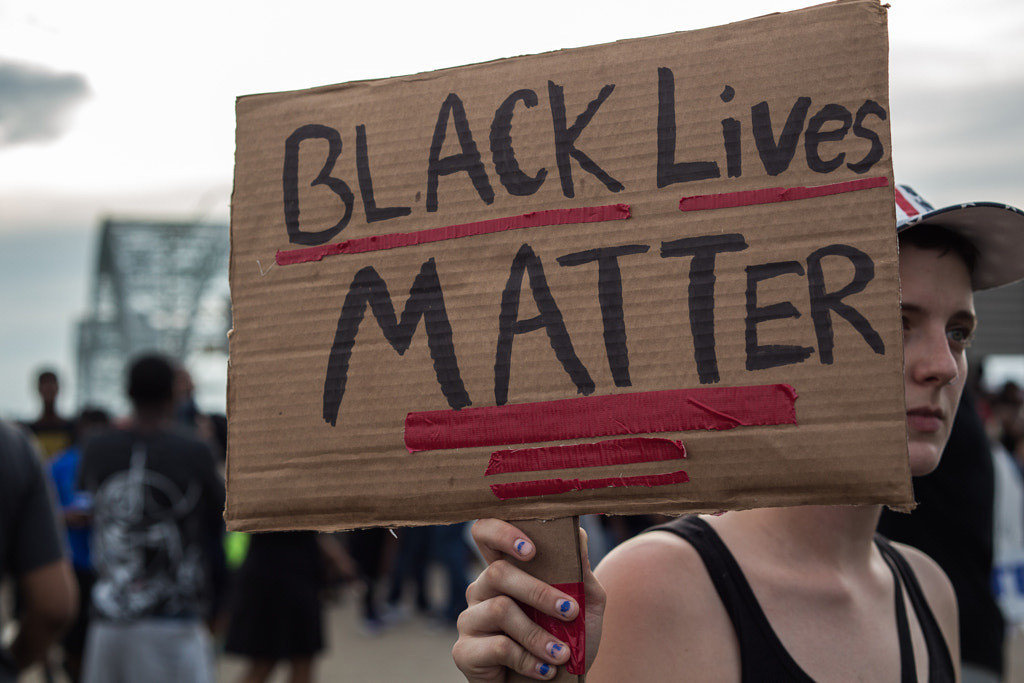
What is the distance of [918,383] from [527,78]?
32.5 inches

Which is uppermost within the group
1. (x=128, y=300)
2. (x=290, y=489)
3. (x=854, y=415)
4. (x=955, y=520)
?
(x=128, y=300)

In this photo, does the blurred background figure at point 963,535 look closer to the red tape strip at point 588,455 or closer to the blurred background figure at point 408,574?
the red tape strip at point 588,455

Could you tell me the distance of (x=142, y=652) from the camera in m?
3.63

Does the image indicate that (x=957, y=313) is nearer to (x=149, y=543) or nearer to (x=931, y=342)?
(x=931, y=342)

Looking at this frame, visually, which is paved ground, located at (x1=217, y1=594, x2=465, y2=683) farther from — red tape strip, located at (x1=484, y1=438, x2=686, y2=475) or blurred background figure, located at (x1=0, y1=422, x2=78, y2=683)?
red tape strip, located at (x1=484, y1=438, x2=686, y2=475)

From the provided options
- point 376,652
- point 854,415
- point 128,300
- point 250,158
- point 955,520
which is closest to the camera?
point 854,415

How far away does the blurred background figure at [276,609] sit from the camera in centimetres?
466

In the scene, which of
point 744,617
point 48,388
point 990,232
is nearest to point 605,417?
point 744,617

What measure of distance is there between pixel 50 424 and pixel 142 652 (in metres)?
5.11

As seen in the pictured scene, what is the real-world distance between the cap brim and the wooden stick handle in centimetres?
75

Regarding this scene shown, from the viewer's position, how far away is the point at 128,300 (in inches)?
2121

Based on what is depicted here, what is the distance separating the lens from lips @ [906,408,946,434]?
150cm

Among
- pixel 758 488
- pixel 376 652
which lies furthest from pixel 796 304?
pixel 376 652

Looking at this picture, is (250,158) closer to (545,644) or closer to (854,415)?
(545,644)
